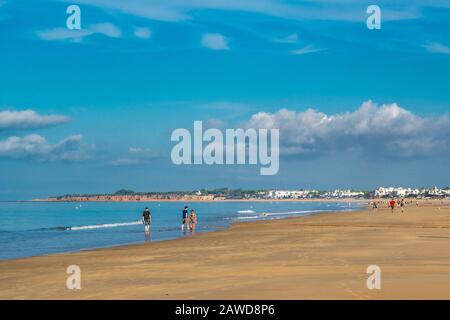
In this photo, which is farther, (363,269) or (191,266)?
(191,266)

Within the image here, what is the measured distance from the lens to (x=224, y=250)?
27734 millimetres

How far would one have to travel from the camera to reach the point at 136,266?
2191 centimetres

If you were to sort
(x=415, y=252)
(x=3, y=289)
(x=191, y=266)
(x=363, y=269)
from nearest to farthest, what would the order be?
(x=3, y=289) → (x=363, y=269) → (x=191, y=266) → (x=415, y=252)

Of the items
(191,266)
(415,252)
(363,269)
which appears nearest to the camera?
(363,269)

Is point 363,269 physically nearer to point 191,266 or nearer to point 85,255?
point 191,266

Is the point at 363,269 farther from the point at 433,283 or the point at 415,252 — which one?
the point at 415,252
